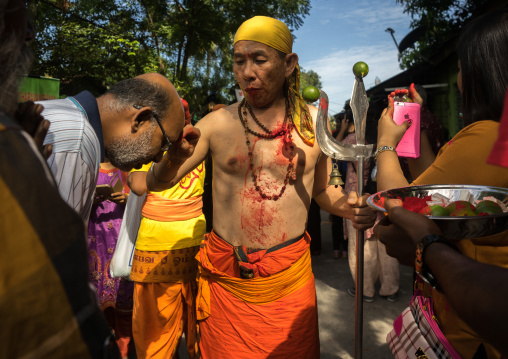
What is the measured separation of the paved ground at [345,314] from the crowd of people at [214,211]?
4.38ft

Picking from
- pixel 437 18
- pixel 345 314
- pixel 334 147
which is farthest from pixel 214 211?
pixel 437 18

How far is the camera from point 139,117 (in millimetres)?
1556

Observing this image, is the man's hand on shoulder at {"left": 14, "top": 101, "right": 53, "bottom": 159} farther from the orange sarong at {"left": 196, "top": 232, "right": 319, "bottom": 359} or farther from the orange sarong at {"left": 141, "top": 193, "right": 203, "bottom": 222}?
the orange sarong at {"left": 141, "top": 193, "right": 203, "bottom": 222}

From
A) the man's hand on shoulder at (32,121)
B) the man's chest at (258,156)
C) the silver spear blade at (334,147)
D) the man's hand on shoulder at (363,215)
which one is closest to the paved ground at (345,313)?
the man's hand on shoulder at (363,215)

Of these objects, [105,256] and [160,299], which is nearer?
[160,299]

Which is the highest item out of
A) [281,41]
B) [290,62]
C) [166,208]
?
[281,41]

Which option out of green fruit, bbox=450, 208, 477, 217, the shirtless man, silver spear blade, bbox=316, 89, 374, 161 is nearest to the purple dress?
the shirtless man

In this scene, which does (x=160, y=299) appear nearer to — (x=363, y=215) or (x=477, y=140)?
(x=363, y=215)

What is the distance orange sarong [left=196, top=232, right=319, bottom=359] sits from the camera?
217 centimetres

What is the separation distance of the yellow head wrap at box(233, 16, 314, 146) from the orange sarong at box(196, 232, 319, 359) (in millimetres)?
756

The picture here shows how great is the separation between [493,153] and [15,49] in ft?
3.38

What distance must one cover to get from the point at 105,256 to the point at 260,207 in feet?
6.53

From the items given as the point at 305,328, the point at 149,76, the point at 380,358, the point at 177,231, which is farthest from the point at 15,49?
the point at 380,358

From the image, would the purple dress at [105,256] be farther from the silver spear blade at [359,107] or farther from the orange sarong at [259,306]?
the silver spear blade at [359,107]
